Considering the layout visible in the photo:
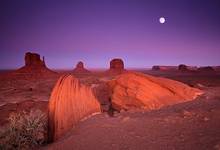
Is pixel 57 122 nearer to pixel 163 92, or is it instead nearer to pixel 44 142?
pixel 44 142

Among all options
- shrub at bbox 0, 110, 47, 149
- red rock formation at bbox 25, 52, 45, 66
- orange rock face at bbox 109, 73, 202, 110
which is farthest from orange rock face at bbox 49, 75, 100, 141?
red rock formation at bbox 25, 52, 45, 66

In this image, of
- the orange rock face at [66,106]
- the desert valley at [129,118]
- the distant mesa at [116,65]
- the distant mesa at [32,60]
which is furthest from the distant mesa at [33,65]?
the orange rock face at [66,106]

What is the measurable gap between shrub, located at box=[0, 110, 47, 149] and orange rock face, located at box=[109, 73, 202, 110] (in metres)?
5.29

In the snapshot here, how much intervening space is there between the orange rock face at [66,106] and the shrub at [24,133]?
43 cm

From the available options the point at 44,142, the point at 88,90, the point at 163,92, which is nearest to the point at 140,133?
the point at 44,142

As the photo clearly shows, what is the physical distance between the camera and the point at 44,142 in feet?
30.1

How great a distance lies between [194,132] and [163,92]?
716cm

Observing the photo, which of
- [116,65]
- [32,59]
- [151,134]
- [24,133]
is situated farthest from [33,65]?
[151,134]

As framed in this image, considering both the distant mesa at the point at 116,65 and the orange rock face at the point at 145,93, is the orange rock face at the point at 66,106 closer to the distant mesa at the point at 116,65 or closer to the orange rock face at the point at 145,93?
the orange rock face at the point at 145,93

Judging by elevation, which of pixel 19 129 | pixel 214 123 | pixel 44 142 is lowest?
pixel 44 142

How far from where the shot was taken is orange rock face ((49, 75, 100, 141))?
917 centimetres

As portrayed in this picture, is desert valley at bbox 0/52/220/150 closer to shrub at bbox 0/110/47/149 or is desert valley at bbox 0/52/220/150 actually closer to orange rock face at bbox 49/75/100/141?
orange rock face at bbox 49/75/100/141

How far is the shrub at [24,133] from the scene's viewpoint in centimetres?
845

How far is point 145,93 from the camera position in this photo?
13414 mm
